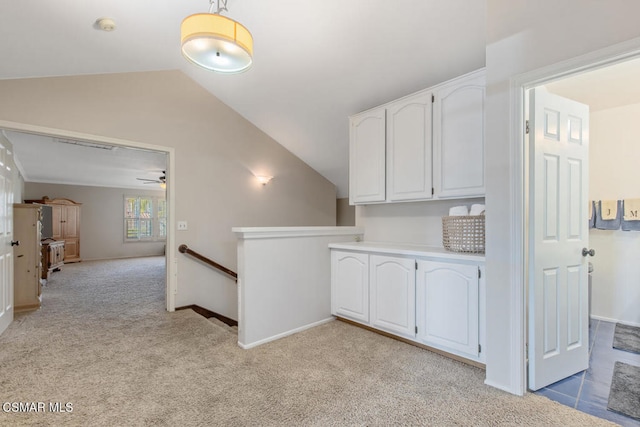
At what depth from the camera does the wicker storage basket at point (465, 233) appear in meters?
2.34

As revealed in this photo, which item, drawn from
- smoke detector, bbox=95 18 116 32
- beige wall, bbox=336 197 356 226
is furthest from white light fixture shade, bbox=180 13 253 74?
beige wall, bbox=336 197 356 226

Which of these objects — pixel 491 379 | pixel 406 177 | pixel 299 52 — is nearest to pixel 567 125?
pixel 406 177

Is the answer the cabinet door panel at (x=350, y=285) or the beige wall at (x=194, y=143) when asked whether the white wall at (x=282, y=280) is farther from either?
the beige wall at (x=194, y=143)

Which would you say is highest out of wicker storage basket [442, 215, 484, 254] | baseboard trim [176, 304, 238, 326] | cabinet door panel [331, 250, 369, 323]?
wicker storage basket [442, 215, 484, 254]

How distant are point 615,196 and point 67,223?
11.0 metres

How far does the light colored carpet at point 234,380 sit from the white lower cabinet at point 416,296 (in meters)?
0.15

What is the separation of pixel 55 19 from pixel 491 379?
391 cm

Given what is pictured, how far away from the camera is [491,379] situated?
6.68ft

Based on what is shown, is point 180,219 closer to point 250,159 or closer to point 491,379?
point 250,159

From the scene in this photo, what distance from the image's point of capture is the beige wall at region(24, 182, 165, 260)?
843 centimetres

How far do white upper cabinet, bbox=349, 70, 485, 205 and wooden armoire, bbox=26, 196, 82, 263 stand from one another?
847 centimetres

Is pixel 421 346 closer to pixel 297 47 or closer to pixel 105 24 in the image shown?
pixel 297 47

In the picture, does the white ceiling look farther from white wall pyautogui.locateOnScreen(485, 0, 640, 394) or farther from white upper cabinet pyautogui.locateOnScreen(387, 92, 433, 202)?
white wall pyautogui.locateOnScreen(485, 0, 640, 394)

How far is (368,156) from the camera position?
330 centimetres
